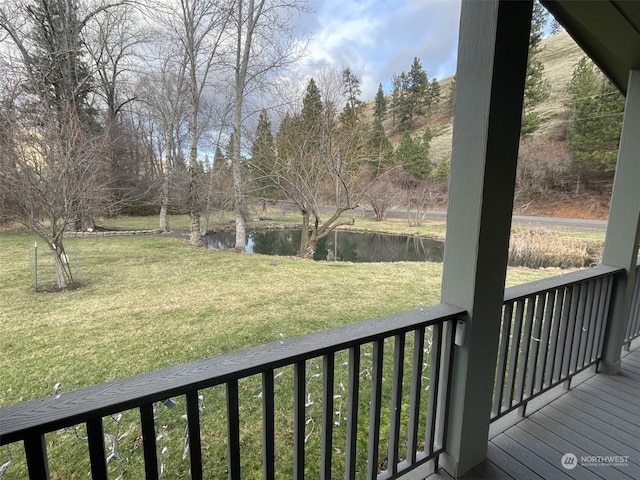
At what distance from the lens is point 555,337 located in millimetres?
1797

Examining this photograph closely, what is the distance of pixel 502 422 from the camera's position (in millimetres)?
1666

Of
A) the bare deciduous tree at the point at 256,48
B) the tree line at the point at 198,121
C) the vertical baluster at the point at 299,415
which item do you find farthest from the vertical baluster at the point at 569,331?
the bare deciduous tree at the point at 256,48

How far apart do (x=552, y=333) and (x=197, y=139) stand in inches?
236

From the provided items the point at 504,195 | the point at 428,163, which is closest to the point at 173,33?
the point at 504,195

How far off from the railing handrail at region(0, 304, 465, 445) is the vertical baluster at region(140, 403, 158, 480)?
0.24 feet

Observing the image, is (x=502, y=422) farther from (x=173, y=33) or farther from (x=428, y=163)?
(x=428, y=163)

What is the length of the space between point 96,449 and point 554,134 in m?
12.8

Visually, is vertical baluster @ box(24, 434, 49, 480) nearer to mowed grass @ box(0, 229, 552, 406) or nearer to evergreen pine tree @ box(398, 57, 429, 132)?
mowed grass @ box(0, 229, 552, 406)

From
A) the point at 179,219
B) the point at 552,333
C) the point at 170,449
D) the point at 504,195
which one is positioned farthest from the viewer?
the point at 179,219

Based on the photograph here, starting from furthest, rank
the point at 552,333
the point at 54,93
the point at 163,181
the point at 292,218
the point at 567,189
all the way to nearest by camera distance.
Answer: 1. the point at 567,189
2. the point at 292,218
3. the point at 163,181
4. the point at 54,93
5. the point at 552,333

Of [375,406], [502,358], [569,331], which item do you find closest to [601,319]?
[569,331]

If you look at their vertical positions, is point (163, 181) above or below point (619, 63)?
below

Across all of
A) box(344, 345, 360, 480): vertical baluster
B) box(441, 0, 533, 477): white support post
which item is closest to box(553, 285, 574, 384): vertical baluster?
box(441, 0, 533, 477): white support post

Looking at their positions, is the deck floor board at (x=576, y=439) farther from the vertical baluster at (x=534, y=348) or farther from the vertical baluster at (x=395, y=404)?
the vertical baluster at (x=395, y=404)
